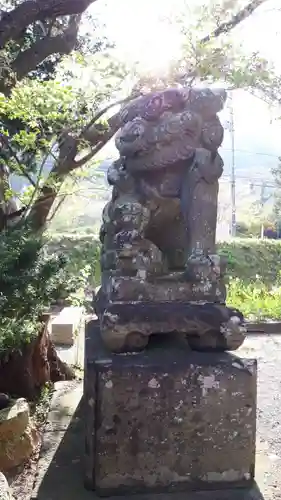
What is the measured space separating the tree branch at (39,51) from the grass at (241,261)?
444 cm

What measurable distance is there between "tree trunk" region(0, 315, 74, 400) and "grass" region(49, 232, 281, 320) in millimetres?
4155

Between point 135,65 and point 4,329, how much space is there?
7.93 ft

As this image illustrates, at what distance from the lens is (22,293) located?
300 centimetres

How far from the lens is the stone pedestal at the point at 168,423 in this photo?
1987mm

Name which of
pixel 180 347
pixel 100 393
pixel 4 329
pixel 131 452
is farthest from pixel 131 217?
pixel 4 329

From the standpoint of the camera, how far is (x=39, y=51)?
423 cm

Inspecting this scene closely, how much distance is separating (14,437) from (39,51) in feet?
9.56

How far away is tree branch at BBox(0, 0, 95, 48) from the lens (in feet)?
10.8

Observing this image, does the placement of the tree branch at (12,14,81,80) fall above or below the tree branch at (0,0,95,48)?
above

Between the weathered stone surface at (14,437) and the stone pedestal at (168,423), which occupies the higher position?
the stone pedestal at (168,423)

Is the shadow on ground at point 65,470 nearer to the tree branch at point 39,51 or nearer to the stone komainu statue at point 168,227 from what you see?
the stone komainu statue at point 168,227

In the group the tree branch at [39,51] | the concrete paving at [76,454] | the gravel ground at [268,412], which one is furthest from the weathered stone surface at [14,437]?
the tree branch at [39,51]

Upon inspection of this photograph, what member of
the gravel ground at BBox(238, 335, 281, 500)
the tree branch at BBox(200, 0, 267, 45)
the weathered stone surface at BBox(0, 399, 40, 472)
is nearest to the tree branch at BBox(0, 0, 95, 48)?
the tree branch at BBox(200, 0, 267, 45)

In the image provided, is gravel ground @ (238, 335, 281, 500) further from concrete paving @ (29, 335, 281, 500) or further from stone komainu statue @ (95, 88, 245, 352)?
stone komainu statue @ (95, 88, 245, 352)
